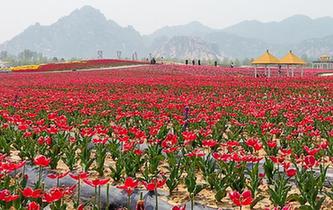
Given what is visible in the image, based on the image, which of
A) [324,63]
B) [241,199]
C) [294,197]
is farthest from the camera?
[324,63]

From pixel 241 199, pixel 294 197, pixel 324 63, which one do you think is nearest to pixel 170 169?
pixel 294 197

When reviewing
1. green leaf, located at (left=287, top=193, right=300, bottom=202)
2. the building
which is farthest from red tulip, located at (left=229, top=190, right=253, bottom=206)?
the building

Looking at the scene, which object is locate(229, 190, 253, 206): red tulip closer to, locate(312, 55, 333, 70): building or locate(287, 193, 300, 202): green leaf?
locate(287, 193, 300, 202): green leaf

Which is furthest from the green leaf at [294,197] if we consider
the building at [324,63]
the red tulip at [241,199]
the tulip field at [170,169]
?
the building at [324,63]

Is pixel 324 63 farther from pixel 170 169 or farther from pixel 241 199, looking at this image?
pixel 241 199

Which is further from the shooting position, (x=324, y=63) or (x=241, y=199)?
(x=324, y=63)

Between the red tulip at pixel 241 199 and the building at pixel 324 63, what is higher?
the building at pixel 324 63

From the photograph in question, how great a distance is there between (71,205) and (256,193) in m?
2.93

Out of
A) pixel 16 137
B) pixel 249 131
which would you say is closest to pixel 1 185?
pixel 16 137

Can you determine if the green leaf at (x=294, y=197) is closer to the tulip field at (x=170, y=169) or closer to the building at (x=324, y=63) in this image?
the tulip field at (x=170, y=169)

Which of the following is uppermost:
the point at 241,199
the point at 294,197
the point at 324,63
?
the point at 324,63

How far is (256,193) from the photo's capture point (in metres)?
6.42

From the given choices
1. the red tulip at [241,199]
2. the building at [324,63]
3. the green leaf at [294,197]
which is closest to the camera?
the red tulip at [241,199]

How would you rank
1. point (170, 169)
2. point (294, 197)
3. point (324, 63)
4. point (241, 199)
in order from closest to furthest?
point (241, 199), point (294, 197), point (170, 169), point (324, 63)
